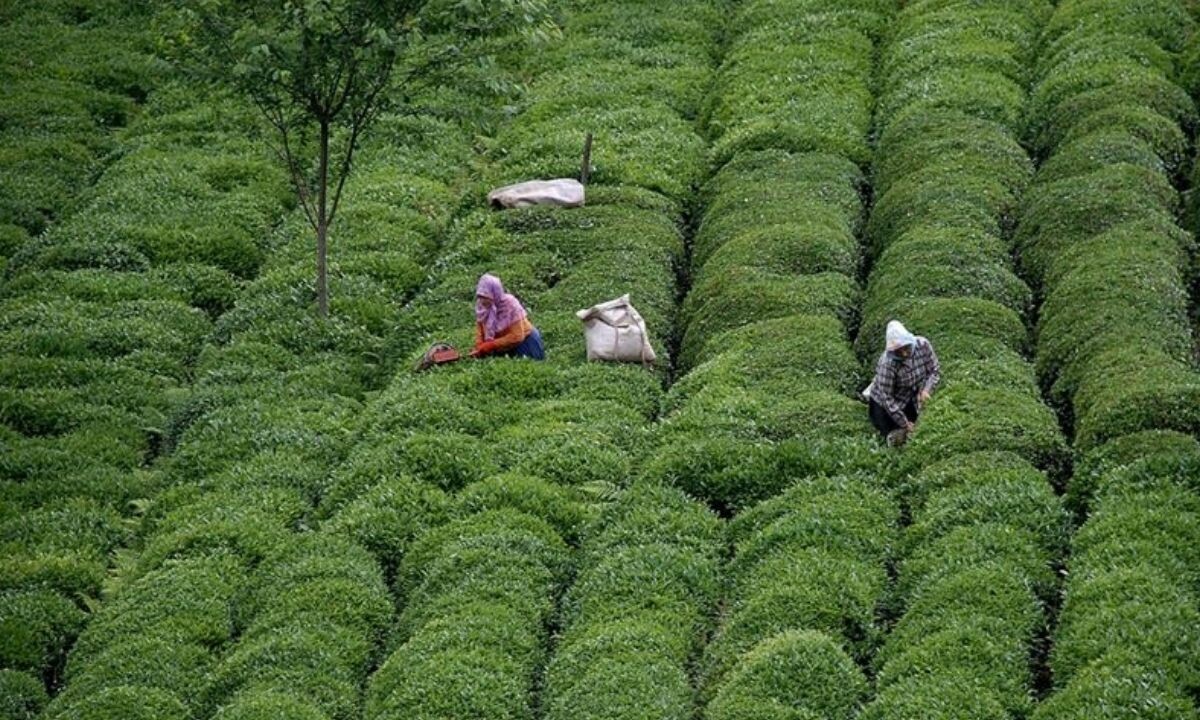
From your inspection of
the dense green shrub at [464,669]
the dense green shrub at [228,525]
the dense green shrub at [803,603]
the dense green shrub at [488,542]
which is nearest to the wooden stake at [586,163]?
the dense green shrub at [228,525]

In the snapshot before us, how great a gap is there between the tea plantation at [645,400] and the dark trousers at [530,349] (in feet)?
1.25

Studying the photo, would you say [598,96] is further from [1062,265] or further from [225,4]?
[1062,265]

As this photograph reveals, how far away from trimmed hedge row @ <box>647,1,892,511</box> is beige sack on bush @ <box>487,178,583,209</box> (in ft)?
9.98

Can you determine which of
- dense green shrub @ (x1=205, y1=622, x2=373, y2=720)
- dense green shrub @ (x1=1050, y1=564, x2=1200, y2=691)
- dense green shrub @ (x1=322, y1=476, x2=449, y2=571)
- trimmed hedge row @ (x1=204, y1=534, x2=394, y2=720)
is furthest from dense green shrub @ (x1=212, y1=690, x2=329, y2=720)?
dense green shrub @ (x1=1050, y1=564, x2=1200, y2=691)

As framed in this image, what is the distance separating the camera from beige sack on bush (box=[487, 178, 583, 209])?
42.9 metres

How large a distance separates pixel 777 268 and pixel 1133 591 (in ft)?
48.2

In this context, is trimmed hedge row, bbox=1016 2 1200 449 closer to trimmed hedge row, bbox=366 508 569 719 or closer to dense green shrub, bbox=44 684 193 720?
trimmed hedge row, bbox=366 508 569 719

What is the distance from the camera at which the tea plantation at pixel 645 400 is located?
25953mm

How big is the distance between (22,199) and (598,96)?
14.6 metres

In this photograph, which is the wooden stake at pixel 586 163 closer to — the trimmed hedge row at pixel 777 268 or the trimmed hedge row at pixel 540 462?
the trimmed hedge row at pixel 540 462

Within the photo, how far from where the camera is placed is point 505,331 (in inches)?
1407

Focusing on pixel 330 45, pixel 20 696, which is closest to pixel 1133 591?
pixel 20 696

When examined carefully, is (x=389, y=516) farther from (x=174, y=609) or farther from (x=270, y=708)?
(x=270, y=708)

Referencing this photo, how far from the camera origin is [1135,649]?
77.5 ft
